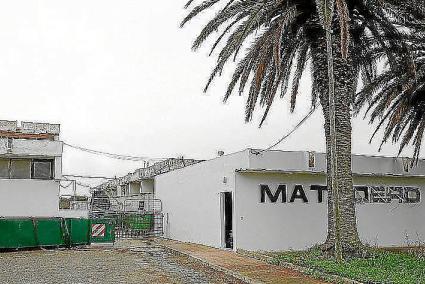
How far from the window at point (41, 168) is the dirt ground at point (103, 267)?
28.0ft

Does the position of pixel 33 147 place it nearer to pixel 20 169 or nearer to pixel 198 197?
pixel 20 169

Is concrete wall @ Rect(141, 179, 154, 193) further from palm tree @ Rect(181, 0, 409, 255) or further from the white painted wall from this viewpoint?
palm tree @ Rect(181, 0, 409, 255)

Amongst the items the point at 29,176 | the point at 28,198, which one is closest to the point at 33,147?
the point at 29,176

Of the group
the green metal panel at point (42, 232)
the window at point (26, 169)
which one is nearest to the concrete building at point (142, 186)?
the window at point (26, 169)

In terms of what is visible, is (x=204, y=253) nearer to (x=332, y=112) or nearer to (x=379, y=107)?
(x=332, y=112)

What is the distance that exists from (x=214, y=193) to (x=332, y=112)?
7.79 m

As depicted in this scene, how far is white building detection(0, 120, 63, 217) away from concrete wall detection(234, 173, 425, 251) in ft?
42.4

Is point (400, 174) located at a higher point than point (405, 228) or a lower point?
higher

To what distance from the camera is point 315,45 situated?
1705cm

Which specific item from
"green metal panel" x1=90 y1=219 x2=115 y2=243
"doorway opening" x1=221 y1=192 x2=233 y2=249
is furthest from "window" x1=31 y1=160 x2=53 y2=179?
"doorway opening" x1=221 y1=192 x2=233 y2=249

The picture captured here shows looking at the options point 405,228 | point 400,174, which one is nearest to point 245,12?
point 400,174

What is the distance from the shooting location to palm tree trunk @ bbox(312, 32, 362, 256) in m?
15.9

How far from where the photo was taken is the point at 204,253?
1906cm

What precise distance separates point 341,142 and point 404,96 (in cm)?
480
